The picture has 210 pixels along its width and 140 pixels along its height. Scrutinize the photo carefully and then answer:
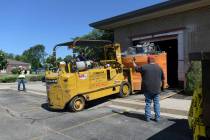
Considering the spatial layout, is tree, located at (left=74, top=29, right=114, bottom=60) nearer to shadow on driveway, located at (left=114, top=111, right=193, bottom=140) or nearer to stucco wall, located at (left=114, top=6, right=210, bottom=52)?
stucco wall, located at (left=114, top=6, right=210, bottom=52)

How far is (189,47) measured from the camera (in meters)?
13.0

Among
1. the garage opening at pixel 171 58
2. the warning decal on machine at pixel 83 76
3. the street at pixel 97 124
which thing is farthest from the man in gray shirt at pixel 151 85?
the garage opening at pixel 171 58

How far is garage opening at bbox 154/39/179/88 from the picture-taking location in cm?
1542

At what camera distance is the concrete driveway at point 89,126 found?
6.92 metres

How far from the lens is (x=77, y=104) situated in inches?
400

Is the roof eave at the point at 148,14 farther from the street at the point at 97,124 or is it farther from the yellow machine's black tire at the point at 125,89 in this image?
the street at the point at 97,124

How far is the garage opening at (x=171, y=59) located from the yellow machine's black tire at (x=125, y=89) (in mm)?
3542

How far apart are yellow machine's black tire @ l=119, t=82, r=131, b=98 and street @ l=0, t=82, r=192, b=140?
65 cm

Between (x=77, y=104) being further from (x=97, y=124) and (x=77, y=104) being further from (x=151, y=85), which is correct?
(x=151, y=85)

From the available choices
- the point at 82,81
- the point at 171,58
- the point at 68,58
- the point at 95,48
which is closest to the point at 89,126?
the point at 82,81

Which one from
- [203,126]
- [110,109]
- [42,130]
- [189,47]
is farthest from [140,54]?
[203,126]

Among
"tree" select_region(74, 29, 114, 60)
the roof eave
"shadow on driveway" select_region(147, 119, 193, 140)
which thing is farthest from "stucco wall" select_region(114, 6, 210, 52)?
"shadow on driveway" select_region(147, 119, 193, 140)

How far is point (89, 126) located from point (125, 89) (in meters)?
4.34

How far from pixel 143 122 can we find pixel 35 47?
5886 inches
